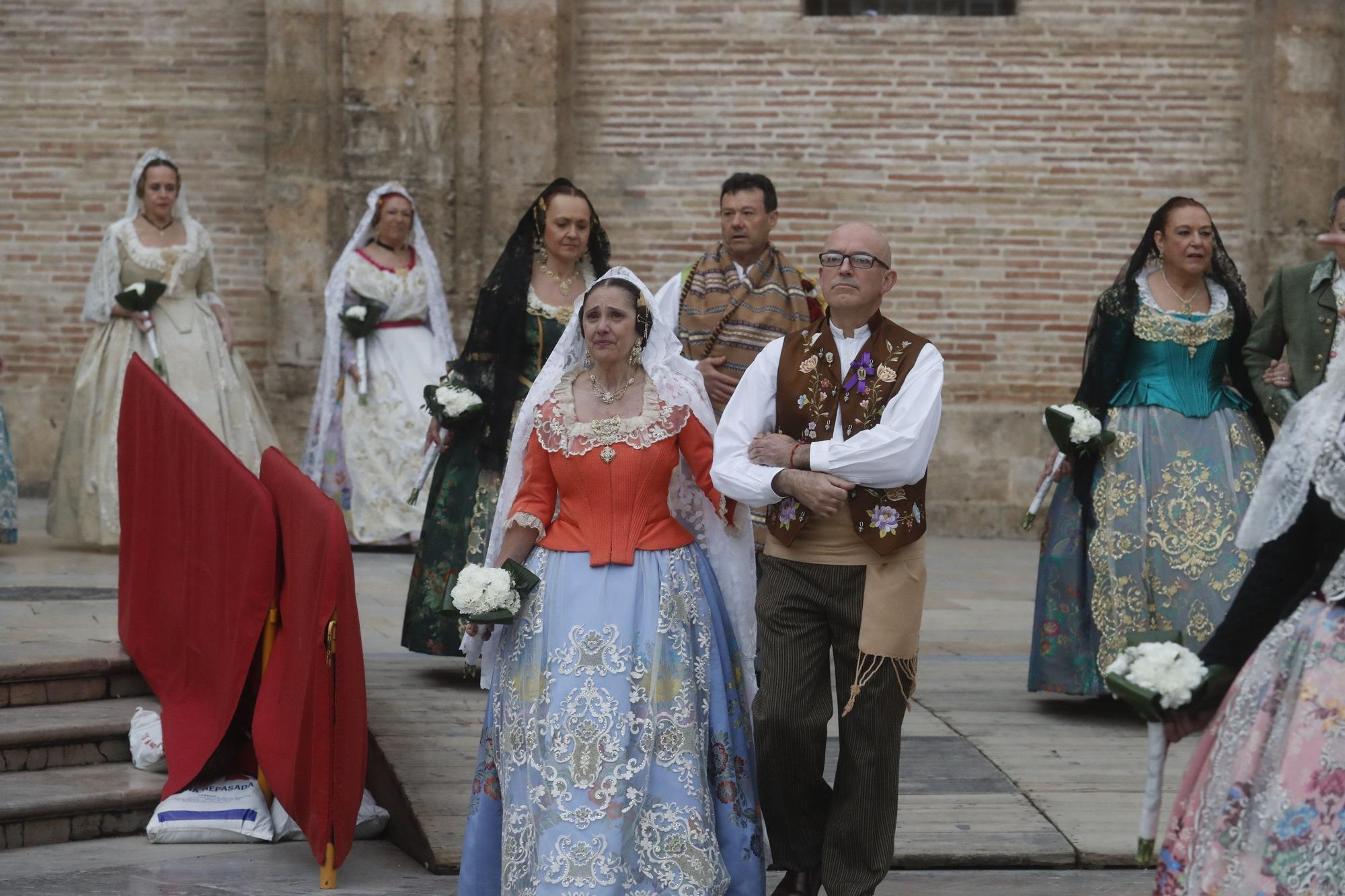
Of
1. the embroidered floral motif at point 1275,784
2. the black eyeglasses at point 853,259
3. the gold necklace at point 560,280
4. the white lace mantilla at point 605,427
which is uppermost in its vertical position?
the black eyeglasses at point 853,259

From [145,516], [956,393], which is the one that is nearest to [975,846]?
[145,516]

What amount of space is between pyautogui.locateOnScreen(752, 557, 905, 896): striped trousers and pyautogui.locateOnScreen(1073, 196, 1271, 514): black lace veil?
2483mm

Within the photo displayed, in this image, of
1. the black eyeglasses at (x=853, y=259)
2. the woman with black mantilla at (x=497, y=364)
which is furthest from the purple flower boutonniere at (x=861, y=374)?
the woman with black mantilla at (x=497, y=364)

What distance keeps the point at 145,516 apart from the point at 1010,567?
5.48 meters

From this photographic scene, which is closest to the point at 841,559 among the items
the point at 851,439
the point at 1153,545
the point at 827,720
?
the point at 851,439

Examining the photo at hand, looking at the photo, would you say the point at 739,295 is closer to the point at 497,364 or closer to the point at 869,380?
the point at 497,364

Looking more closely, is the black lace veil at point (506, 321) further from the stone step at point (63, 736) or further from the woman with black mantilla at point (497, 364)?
the stone step at point (63, 736)

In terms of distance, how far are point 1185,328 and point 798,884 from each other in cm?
→ 290

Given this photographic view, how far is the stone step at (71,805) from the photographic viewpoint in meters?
6.02

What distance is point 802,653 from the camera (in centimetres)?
496

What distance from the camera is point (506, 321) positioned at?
691cm

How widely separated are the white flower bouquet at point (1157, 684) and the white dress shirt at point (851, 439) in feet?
3.29

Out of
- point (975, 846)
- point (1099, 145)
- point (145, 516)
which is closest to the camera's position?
point (975, 846)

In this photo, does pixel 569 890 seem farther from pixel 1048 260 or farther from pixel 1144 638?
pixel 1048 260
